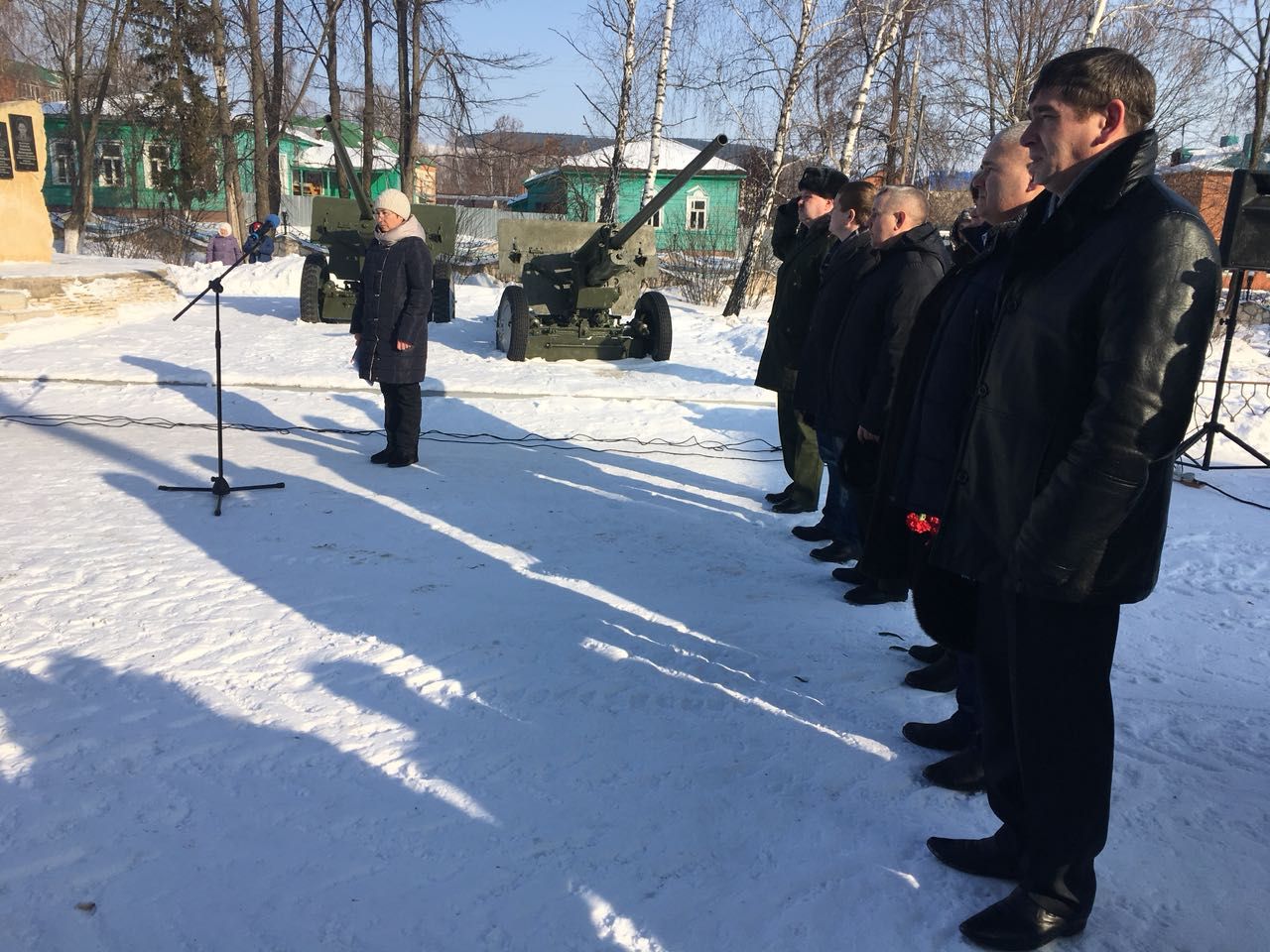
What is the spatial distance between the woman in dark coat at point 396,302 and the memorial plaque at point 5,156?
8.87 meters

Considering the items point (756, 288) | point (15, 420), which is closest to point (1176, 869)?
point (15, 420)

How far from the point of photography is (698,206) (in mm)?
34562

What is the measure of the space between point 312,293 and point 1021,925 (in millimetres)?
11289

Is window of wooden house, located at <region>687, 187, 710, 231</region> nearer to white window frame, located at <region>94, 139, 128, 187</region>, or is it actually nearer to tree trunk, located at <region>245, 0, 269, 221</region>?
tree trunk, located at <region>245, 0, 269, 221</region>

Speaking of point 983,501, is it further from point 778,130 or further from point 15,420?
point 778,130

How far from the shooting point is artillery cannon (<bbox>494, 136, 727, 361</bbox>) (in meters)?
9.65

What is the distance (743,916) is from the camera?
213cm

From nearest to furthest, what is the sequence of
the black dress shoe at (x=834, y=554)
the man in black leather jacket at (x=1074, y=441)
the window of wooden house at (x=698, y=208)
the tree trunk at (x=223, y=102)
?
1. the man in black leather jacket at (x=1074, y=441)
2. the black dress shoe at (x=834, y=554)
3. the tree trunk at (x=223, y=102)
4. the window of wooden house at (x=698, y=208)

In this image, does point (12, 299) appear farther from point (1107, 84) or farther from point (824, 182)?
point (1107, 84)

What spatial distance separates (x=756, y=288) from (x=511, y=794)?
15.6 meters

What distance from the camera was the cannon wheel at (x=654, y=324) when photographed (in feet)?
32.7

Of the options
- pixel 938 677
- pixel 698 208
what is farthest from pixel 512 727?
pixel 698 208

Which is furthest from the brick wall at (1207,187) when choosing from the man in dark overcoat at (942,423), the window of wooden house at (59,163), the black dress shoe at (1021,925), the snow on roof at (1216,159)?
the window of wooden house at (59,163)

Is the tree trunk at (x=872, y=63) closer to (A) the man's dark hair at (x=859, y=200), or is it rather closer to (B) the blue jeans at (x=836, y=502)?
(A) the man's dark hair at (x=859, y=200)
